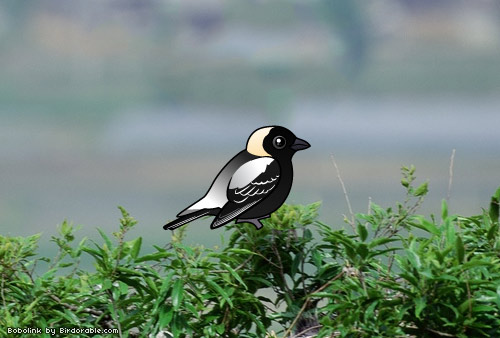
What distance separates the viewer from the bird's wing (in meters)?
3.46

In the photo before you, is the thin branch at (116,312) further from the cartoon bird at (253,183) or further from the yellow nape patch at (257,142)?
the yellow nape patch at (257,142)

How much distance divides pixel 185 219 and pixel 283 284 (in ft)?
1.82

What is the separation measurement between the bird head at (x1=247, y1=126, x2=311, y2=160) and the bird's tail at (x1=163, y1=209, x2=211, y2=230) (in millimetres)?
366

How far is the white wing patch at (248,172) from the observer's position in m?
3.48

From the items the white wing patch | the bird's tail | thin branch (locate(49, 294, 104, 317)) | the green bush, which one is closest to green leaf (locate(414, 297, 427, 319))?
the green bush

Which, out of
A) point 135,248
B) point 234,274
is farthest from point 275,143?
point 135,248

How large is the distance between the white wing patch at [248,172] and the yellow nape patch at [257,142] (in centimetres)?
5

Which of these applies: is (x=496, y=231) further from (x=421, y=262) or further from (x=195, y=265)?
(x=195, y=265)

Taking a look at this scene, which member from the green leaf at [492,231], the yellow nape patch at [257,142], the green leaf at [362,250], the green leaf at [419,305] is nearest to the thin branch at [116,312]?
the yellow nape patch at [257,142]

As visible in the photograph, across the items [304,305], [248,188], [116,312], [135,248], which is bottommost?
[304,305]

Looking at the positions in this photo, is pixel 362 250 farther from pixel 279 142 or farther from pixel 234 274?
pixel 279 142

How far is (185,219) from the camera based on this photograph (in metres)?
3.47

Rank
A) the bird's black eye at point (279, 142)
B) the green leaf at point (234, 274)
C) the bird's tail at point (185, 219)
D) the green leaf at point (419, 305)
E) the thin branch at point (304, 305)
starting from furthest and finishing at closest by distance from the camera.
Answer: the bird's black eye at point (279, 142)
the bird's tail at point (185, 219)
the thin branch at point (304, 305)
the green leaf at point (234, 274)
the green leaf at point (419, 305)

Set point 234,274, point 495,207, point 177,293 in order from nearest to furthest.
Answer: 1. point 177,293
2. point 234,274
3. point 495,207
